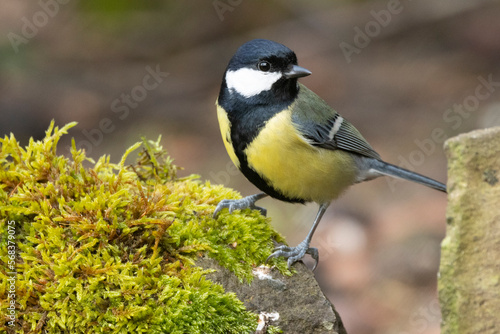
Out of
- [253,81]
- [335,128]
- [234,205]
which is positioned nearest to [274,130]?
[253,81]

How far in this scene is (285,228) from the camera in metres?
5.48

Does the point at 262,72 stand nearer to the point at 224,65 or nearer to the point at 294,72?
the point at 294,72

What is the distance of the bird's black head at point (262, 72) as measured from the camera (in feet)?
10.2

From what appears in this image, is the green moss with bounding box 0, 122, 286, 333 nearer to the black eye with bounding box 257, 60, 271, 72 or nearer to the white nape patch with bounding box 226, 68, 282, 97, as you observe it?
the white nape patch with bounding box 226, 68, 282, 97

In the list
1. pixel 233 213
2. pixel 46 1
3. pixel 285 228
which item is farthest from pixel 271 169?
pixel 46 1

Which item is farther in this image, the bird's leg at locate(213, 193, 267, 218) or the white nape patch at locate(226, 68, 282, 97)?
the white nape patch at locate(226, 68, 282, 97)

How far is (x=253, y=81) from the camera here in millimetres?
3127

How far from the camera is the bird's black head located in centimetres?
312

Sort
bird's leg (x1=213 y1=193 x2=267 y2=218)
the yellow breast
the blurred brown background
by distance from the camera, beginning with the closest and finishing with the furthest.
Answer: bird's leg (x1=213 y1=193 x2=267 y2=218) < the yellow breast < the blurred brown background

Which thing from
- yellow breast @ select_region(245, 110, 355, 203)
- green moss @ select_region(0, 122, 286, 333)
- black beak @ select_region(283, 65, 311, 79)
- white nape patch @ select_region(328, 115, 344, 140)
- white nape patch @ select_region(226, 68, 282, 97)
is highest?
black beak @ select_region(283, 65, 311, 79)

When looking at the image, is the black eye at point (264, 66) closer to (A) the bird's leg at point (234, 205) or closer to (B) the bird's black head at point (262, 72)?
(B) the bird's black head at point (262, 72)

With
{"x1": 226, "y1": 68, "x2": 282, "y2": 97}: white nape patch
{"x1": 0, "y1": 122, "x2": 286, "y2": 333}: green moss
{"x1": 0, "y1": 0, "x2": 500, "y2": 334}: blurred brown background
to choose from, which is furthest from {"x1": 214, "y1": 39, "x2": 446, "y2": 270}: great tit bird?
{"x1": 0, "y1": 0, "x2": 500, "y2": 334}: blurred brown background

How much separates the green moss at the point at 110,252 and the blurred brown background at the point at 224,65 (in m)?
2.88

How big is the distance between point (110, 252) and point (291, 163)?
117cm
